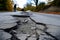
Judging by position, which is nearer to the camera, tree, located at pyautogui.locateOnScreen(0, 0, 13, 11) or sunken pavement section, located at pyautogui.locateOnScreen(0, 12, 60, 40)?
sunken pavement section, located at pyautogui.locateOnScreen(0, 12, 60, 40)

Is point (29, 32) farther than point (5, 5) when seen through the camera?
No

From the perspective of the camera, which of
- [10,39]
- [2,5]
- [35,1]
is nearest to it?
[10,39]

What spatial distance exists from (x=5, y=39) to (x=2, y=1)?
60.3 feet

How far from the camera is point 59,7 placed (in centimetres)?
Result: 2169

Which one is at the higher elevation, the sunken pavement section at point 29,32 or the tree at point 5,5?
the sunken pavement section at point 29,32

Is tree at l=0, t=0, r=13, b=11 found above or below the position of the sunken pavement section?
below

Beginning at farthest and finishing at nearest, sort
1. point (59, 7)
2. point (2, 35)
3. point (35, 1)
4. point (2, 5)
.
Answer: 1. point (35, 1)
2. point (59, 7)
3. point (2, 5)
4. point (2, 35)

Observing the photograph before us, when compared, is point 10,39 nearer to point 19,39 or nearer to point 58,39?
point 19,39

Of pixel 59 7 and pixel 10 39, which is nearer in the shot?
pixel 10 39

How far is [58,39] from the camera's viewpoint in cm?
260

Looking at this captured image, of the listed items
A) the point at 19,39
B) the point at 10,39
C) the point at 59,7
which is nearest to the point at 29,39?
the point at 19,39

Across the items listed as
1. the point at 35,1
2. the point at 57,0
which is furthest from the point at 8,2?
the point at 35,1

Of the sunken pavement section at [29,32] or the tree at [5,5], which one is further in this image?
the tree at [5,5]

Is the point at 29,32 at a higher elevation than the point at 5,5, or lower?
higher
